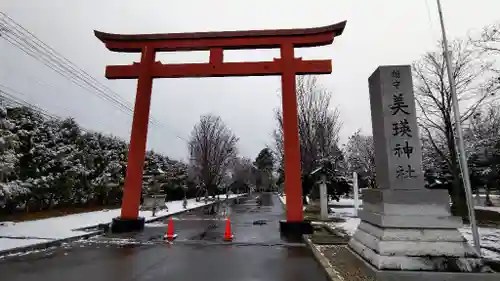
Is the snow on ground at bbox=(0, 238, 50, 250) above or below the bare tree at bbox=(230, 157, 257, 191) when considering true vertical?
below

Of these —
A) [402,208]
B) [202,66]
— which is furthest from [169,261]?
[202,66]

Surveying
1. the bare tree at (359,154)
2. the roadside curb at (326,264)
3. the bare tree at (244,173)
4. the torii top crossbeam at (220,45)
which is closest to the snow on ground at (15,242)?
the torii top crossbeam at (220,45)

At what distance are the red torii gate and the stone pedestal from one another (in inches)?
208

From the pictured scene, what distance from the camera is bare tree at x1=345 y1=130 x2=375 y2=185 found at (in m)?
40.0

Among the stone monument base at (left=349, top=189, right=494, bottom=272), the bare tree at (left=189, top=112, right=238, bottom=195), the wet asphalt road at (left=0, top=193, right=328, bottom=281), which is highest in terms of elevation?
the bare tree at (left=189, top=112, right=238, bottom=195)

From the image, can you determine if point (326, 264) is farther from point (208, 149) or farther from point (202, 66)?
point (208, 149)

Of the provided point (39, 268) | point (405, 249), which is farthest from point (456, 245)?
point (39, 268)

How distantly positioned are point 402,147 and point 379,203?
1.39 meters

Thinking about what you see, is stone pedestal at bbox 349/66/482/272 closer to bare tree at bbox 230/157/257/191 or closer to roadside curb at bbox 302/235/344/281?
roadside curb at bbox 302/235/344/281

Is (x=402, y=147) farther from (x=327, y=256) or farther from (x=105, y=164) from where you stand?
(x=105, y=164)

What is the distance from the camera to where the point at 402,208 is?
19.4 feet

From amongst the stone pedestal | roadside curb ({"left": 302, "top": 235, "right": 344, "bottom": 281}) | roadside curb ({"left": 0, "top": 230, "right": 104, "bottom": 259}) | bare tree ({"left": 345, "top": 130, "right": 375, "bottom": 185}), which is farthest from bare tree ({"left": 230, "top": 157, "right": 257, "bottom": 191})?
the stone pedestal

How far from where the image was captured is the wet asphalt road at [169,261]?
6082 mm

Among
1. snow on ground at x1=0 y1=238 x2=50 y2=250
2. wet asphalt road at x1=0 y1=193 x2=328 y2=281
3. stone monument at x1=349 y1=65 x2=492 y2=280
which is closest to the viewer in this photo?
stone monument at x1=349 y1=65 x2=492 y2=280
